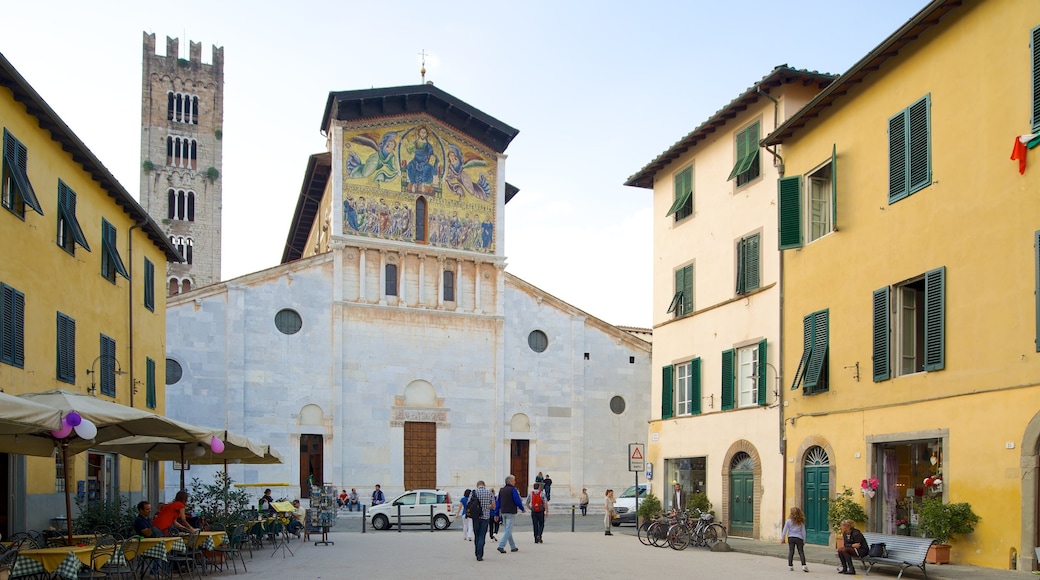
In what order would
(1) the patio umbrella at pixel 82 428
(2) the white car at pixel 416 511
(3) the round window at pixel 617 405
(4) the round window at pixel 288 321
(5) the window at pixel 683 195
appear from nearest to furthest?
(1) the patio umbrella at pixel 82 428 < (5) the window at pixel 683 195 < (2) the white car at pixel 416 511 < (4) the round window at pixel 288 321 < (3) the round window at pixel 617 405

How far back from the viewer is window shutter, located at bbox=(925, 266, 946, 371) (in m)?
16.8

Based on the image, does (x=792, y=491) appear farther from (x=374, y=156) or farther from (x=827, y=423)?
(x=374, y=156)

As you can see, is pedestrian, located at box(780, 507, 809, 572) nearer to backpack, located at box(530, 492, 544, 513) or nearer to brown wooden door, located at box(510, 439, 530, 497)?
backpack, located at box(530, 492, 544, 513)

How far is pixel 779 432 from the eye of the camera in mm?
22344

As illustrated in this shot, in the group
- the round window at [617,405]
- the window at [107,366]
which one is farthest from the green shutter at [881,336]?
the round window at [617,405]

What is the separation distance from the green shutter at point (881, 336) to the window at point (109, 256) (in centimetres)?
1704

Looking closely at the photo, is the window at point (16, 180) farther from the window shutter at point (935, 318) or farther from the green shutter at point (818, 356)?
the window shutter at point (935, 318)

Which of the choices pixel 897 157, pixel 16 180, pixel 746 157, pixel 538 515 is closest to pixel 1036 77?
pixel 897 157

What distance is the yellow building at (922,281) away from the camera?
49.8ft

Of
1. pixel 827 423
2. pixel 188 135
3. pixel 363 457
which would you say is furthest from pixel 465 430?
pixel 188 135

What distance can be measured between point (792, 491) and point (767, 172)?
24.1ft

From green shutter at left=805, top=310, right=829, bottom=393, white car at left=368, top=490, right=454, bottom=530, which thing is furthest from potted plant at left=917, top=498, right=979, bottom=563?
white car at left=368, top=490, right=454, bottom=530

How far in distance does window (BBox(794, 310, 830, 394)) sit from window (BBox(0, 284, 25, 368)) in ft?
49.5

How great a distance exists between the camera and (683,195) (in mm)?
27609
